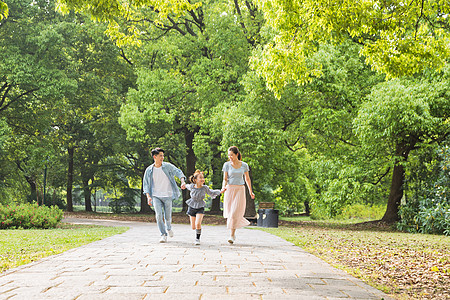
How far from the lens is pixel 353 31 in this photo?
10.2 m

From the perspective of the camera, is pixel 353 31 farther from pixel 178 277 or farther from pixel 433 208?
pixel 433 208

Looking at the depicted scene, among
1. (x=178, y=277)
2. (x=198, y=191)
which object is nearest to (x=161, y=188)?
(x=198, y=191)

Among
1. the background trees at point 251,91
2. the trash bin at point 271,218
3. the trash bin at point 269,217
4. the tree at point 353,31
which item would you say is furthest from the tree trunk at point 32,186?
the tree at point 353,31

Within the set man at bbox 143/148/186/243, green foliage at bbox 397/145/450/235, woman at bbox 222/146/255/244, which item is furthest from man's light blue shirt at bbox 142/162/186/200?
green foliage at bbox 397/145/450/235

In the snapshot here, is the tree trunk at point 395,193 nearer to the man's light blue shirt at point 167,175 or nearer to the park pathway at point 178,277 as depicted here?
the man's light blue shirt at point 167,175

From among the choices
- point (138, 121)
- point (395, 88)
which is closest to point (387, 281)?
point (395, 88)

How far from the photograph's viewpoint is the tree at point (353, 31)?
392 inches

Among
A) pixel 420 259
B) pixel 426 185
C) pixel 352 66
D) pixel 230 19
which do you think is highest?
pixel 230 19

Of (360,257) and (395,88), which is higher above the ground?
(395,88)

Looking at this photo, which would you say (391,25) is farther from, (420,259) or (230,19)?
(230,19)

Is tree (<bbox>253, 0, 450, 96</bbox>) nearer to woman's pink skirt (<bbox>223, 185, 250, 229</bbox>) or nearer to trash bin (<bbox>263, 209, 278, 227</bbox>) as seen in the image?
woman's pink skirt (<bbox>223, 185, 250, 229</bbox>)

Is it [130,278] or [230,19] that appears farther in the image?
[230,19]

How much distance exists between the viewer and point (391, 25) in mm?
10180

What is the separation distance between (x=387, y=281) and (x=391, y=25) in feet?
22.4
